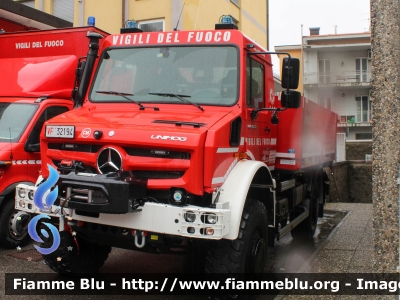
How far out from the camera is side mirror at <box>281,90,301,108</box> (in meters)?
5.22

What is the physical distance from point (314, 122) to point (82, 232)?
4.32m

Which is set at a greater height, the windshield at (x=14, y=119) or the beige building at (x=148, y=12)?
the beige building at (x=148, y=12)

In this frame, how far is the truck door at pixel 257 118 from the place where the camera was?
200 inches

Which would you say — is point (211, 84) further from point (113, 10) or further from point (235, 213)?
point (113, 10)

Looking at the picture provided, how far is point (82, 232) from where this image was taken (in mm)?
4492

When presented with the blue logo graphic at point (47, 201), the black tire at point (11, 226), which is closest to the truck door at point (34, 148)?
the black tire at point (11, 226)

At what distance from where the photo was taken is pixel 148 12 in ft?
48.8

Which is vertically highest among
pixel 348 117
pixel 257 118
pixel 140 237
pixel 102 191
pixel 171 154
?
pixel 348 117

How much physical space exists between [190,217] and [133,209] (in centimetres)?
Answer: 50

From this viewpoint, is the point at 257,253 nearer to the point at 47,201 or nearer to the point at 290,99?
the point at 290,99

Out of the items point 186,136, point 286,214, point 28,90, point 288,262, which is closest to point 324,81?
point 286,214

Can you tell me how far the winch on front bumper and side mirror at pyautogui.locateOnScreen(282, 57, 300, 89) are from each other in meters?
1.77

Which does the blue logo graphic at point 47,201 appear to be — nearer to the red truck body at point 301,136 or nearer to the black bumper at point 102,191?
the black bumper at point 102,191

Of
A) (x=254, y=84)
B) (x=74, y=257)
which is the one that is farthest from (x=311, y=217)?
(x=74, y=257)
